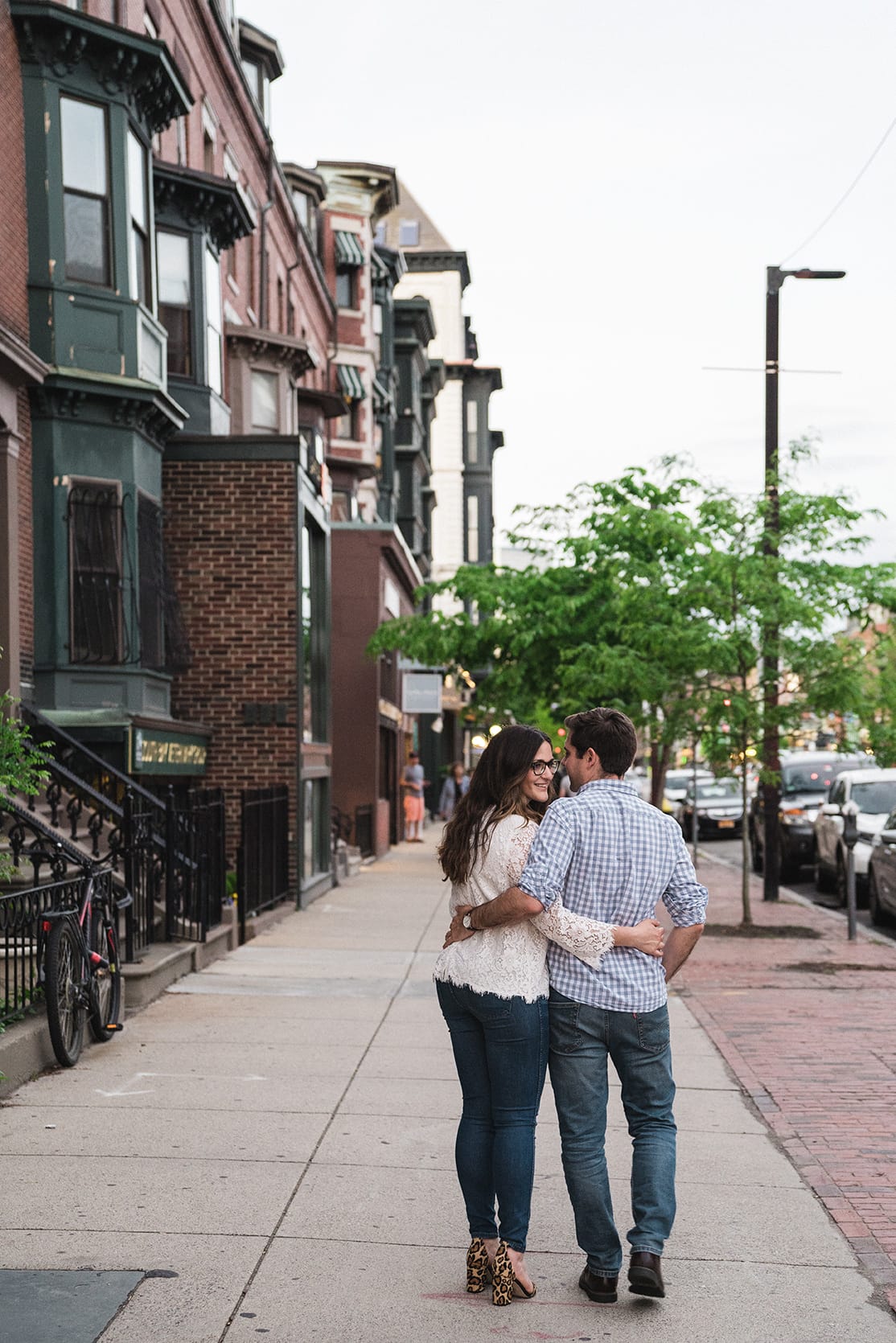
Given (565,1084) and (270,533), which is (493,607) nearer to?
(270,533)

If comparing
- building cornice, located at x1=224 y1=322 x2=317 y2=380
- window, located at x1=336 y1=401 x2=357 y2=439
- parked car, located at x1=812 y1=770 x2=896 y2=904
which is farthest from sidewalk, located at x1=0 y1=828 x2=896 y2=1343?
window, located at x1=336 y1=401 x2=357 y2=439

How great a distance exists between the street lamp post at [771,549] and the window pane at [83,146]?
7417 millimetres

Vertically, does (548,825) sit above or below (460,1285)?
above

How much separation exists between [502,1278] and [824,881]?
19.5 metres

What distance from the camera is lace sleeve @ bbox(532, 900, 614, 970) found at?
16.6 ft

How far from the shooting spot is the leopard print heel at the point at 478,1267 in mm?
5188

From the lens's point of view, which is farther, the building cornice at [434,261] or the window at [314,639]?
the building cornice at [434,261]

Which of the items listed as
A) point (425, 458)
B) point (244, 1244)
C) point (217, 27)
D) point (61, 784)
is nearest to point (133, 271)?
point (61, 784)

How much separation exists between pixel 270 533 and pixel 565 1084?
46.7ft

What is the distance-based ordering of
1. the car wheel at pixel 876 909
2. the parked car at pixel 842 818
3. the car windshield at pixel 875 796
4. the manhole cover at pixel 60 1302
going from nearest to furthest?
the manhole cover at pixel 60 1302
the car wheel at pixel 876 909
the parked car at pixel 842 818
the car windshield at pixel 875 796

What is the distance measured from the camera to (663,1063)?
518 centimetres

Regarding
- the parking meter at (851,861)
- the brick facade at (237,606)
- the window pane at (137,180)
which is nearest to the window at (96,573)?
the brick facade at (237,606)

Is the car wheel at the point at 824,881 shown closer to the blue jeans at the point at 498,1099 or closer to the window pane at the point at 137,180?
the window pane at the point at 137,180

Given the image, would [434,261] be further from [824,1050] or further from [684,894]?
[684,894]
